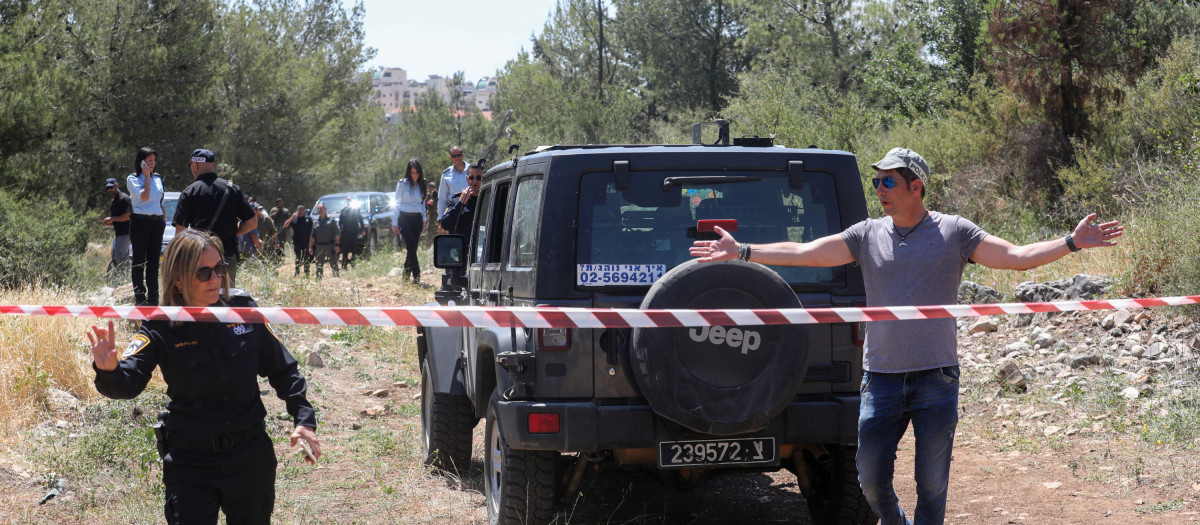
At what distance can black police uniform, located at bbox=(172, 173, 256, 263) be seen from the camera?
8.46m

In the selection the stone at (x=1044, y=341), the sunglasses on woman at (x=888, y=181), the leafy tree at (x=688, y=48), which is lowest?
the stone at (x=1044, y=341)

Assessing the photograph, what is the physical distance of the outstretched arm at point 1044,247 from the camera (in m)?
3.86

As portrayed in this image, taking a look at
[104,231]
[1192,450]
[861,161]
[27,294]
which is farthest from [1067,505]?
[104,231]

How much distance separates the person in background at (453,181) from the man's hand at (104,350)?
28.8ft

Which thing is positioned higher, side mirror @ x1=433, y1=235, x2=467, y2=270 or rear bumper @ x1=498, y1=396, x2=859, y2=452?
side mirror @ x1=433, y1=235, x2=467, y2=270

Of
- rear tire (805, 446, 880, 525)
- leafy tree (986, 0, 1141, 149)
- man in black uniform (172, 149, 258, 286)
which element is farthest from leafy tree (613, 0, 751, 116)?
rear tire (805, 446, 880, 525)

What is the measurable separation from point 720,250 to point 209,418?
2.05m

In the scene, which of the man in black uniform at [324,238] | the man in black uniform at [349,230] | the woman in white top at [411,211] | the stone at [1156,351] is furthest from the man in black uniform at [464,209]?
the man in black uniform at [349,230]

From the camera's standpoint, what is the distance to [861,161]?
65.6 feet

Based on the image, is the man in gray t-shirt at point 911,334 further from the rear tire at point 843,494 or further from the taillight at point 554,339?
the taillight at point 554,339

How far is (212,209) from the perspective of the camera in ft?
27.9

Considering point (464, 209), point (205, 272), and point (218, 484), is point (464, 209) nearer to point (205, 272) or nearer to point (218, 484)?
point (205, 272)

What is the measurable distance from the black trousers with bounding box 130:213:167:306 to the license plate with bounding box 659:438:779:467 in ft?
23.8

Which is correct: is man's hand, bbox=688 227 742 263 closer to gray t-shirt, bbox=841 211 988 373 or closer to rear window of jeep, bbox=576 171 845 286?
rear window of jeep, bbox=576 171 845 286
